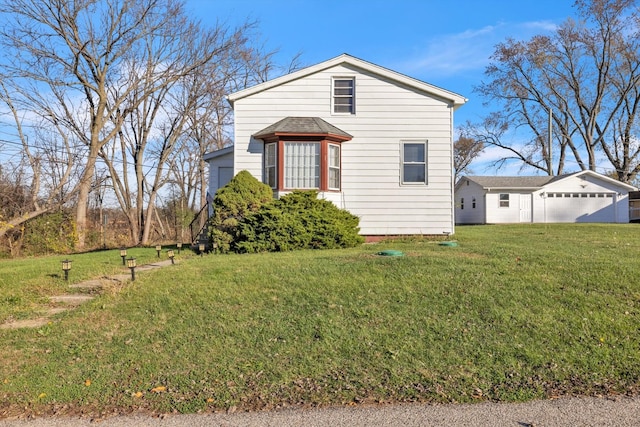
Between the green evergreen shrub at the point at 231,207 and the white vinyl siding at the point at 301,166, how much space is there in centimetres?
149

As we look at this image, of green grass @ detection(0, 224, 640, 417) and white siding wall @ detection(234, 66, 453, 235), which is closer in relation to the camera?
green grass @ detection(0, 224, 640, 417)

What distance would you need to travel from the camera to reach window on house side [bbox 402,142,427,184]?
1319 cm

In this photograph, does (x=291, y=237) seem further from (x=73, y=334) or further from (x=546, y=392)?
(x=546, y=392)

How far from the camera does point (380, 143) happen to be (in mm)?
13156

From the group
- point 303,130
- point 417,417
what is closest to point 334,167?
point 303,130

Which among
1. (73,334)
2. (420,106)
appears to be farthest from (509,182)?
(73,334)

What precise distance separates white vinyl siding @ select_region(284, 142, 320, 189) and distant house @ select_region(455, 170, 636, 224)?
723 inches

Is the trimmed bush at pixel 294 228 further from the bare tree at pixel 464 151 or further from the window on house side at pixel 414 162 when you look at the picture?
the bare tree at pixel 464 151

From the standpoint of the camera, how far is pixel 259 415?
3463 mm

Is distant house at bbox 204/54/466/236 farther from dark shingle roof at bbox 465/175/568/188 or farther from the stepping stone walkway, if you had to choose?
dark shingle roof at bbox 465/175/568/188

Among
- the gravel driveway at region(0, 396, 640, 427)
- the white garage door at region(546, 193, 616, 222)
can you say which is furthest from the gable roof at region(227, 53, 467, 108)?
the white garage door at region(546, 193, 616, 222)

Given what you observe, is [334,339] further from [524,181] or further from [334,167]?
[524,181]

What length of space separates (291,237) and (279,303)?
4.96 m

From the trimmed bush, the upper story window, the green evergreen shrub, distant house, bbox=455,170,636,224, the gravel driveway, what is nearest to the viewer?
the gravel driveway
